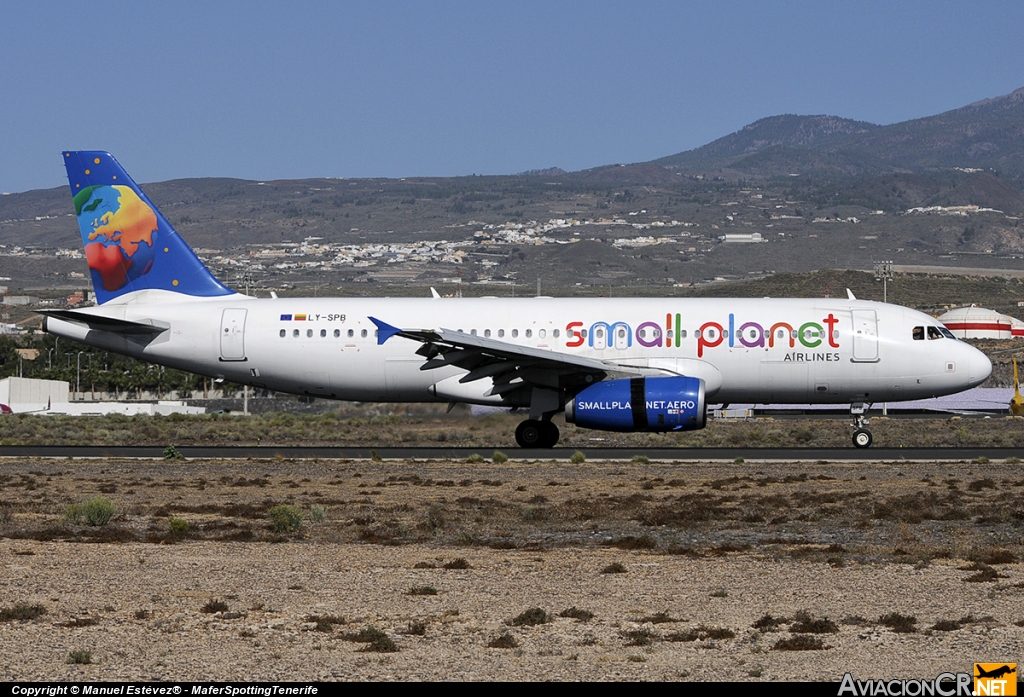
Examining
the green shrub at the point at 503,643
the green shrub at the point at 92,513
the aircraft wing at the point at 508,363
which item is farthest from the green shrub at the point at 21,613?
the aircraft wing at the point at 508,363

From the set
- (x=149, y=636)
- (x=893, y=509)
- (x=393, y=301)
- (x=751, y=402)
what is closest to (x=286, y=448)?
(x=393, y=301)

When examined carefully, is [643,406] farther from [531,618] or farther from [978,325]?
[978,325]

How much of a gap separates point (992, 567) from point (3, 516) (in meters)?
13.4

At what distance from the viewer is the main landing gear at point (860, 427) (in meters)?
33.8

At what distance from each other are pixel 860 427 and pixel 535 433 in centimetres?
837

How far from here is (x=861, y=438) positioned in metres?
34.1

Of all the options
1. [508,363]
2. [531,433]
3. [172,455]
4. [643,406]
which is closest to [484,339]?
[508,363]

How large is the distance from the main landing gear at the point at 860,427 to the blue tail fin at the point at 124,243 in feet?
53.7

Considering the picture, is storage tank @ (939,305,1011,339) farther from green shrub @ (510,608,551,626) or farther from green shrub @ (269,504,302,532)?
green shrub @ (510,608,551,626)

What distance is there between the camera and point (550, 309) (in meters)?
33.0

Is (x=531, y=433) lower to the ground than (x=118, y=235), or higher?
lower

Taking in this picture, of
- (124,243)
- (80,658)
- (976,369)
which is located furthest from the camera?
(124,243)

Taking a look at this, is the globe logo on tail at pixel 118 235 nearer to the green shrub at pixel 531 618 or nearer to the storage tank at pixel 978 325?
the green shrub at pixel 531 618

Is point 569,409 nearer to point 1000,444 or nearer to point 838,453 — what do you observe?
point 838,453
